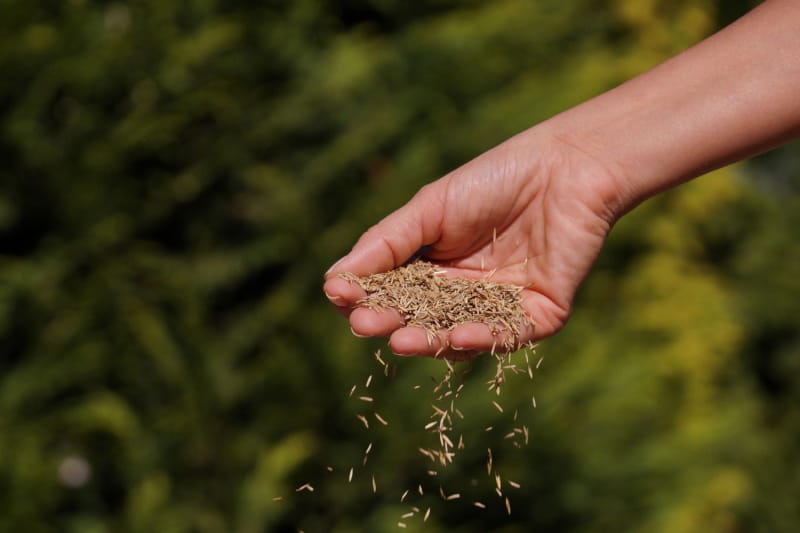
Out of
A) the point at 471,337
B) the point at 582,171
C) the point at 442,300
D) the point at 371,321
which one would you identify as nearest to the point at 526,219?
the point at 582,171

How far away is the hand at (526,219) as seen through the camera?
186 cm

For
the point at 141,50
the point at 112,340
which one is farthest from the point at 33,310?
the point at 141,50

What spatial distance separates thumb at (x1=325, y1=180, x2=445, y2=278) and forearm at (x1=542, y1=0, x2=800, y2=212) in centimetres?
37

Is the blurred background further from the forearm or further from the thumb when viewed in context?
the forearm

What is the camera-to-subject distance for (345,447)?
3.00 m

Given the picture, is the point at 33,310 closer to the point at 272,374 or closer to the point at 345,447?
the point at 272,374

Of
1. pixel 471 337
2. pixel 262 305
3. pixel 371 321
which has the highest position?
pixel 371 321

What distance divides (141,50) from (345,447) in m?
1.75

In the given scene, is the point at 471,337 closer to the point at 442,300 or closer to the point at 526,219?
the point at 442,300

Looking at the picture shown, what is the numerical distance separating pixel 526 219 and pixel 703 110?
474mm

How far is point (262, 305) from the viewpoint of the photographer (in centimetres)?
325

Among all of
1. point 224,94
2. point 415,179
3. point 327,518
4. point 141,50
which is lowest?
point 327,518

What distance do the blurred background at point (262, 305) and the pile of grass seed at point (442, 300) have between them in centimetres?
105

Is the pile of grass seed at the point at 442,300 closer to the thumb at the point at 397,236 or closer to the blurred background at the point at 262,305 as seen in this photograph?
the thumb at the point at 397,236
